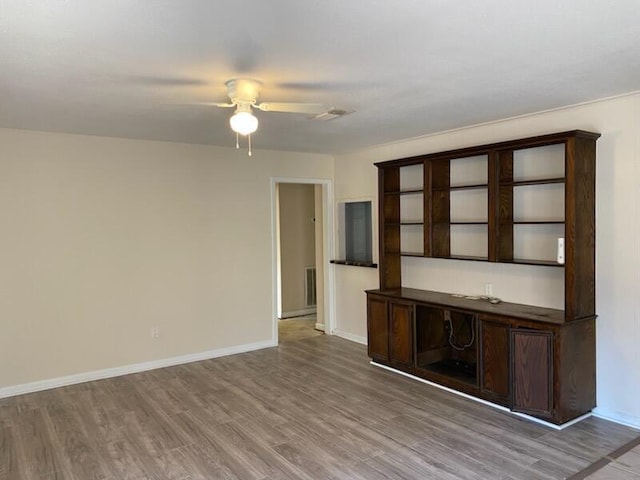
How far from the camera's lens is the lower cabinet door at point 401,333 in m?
4.73

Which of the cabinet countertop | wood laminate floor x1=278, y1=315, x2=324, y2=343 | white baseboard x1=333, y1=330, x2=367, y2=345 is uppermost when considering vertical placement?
the cabinet countertop

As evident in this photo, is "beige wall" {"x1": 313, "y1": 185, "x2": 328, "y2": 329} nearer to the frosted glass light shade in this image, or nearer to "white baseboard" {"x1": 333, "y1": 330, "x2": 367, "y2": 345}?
"white baseboard" {"x1": 333, "y1": 330, "x2": 367, "y2": 345}

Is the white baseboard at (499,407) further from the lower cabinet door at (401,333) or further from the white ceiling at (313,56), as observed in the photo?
the white ceiling at (313,56)

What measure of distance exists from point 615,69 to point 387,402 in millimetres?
3047

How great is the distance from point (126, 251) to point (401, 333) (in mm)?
→ 3059

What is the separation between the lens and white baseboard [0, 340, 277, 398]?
4.48 m

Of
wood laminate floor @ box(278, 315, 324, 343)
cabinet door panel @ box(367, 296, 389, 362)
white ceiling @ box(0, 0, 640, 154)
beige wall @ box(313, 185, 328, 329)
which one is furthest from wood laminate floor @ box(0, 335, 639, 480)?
white ceiling @ box(0, 0, 640, 154)

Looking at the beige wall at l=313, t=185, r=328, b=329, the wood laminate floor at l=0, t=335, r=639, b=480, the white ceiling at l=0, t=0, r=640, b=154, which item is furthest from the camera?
the beige wall at l=313, t=185, r=328, b=329

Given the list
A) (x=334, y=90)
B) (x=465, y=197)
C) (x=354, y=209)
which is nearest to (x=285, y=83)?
(x=334, y=90)

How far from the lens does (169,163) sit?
5262 millimetres

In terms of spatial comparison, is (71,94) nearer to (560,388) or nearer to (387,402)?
(387,402)

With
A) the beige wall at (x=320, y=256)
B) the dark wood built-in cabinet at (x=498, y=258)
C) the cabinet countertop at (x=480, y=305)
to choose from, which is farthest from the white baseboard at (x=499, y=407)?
the beige wall at (x=320, y=256)

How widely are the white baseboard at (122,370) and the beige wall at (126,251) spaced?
61mm

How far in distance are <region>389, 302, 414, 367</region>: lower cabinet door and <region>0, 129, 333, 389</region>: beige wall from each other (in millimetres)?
1792
